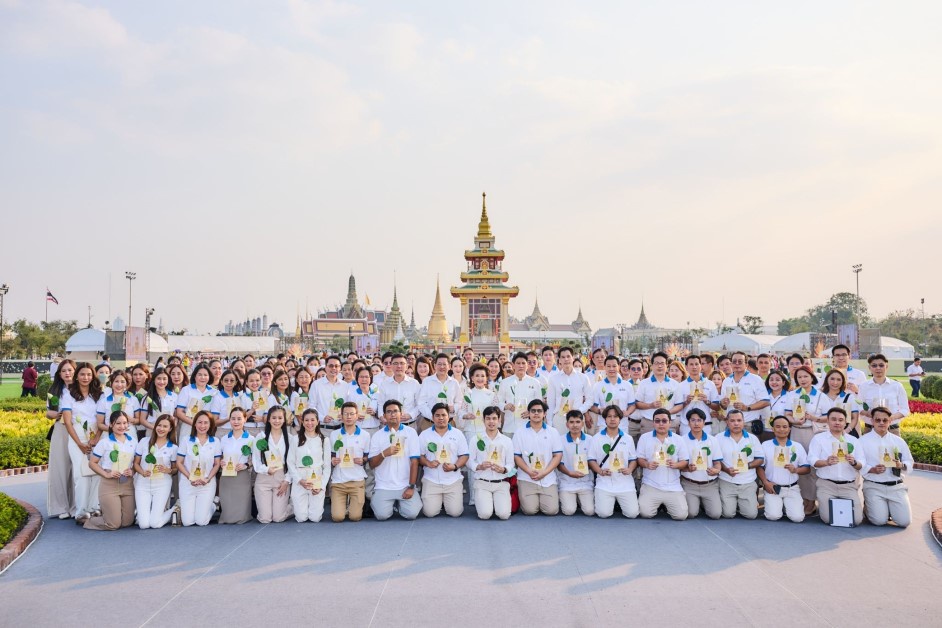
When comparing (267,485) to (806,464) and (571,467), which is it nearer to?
(571,467)

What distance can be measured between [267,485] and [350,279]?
105510 millimetres

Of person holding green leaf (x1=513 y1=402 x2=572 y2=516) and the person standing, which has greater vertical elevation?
→ the person standing

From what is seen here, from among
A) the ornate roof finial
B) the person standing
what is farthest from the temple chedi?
the person standing

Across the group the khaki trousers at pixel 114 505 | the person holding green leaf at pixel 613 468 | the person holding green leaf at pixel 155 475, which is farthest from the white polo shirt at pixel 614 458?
the khaki trousers at pixel 114 505

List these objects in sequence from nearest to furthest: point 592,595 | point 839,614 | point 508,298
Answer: point 839,614 < point 592,595 < point 508,298

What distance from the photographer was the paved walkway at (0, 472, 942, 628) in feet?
16.0

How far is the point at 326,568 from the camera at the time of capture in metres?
5.88

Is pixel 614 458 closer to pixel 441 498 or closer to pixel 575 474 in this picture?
pixel 575 474

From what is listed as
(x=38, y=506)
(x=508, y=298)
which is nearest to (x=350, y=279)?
(x=508, y=298)

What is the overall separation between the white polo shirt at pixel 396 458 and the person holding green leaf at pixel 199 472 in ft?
5.38

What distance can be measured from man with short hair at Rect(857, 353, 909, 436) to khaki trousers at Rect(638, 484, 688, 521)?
242cm

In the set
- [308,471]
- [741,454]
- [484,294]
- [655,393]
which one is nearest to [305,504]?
[308,471]

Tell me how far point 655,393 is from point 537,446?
212 centimetres

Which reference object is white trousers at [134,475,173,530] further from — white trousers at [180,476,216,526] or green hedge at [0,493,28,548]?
green hedge at [0,493,28,548]
